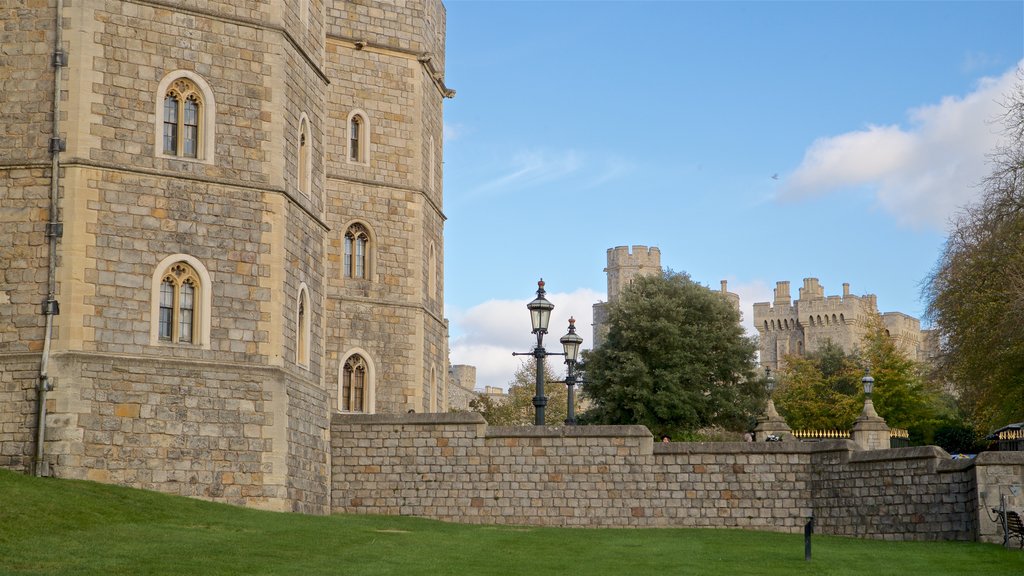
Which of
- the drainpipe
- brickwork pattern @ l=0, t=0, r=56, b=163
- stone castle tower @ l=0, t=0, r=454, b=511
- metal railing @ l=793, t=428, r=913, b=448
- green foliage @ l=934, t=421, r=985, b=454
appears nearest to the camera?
the drainpipe

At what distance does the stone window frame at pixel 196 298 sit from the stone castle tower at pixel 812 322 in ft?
340

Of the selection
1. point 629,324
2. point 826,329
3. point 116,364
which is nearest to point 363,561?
point 116,364

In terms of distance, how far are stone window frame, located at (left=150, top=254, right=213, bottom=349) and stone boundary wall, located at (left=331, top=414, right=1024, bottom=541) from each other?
4.92 meters

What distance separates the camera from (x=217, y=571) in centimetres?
1541

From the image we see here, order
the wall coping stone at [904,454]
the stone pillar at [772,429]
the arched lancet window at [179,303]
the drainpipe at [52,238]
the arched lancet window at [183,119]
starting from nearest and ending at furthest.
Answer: the drainpipe at [52,238]
the arched lancet window at [179,303]
the arched lancet window at [183,119]
the wall coping stone at [904,454]
the stone pillar at [772,429]

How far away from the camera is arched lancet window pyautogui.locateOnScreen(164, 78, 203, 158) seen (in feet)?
82.3

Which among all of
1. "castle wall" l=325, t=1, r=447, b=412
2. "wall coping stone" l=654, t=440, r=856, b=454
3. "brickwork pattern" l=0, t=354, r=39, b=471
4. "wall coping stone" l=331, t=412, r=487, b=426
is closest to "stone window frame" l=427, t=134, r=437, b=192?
"castle wall" l=325, t=1, r=447, b=412

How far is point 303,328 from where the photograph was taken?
27.0 meters

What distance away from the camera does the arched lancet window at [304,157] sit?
27312mm

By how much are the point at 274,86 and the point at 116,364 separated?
584 cm

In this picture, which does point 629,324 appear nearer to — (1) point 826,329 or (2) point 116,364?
(2) point 116,364

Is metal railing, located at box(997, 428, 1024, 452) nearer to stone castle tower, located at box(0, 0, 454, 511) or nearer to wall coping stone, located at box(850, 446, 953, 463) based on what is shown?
wall coping stone, located at box(850, 446, 953, 463)

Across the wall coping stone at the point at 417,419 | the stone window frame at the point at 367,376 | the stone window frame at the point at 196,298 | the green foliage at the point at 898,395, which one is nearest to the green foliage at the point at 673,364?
the green foliage at the point at 898,395

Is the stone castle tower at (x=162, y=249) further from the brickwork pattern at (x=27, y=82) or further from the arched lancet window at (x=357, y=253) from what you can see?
the arched lancet window at (x=357, y=253)
